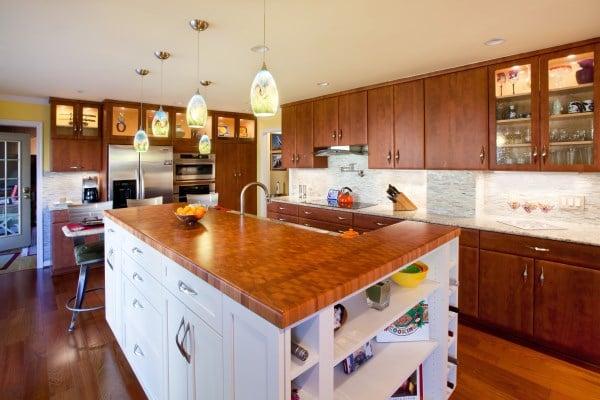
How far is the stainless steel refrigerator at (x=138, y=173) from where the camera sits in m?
4.66

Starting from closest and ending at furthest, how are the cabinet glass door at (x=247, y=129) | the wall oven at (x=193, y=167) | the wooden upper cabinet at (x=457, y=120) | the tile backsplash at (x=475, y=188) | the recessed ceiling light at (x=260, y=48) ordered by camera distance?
the recessed ceiling light at (x=260, y=48), the tile backsplash at (x=475, y=188), the wooden upper cabinet at (x=457, y=120), the wall oven at (x=193, y=167), the cabinet glass door at (x=247, y=129)

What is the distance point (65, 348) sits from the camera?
2.61 metres

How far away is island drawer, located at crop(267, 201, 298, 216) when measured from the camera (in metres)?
4.60

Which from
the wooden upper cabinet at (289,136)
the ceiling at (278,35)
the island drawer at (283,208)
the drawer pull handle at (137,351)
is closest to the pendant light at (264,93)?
the ceiling at (278,35)

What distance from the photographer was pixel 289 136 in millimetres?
5066

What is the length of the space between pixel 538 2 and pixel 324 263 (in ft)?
6.45

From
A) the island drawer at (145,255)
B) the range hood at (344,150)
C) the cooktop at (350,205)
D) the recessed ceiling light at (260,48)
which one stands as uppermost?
the recessed ceiling light at (260,48)

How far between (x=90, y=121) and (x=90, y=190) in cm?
97

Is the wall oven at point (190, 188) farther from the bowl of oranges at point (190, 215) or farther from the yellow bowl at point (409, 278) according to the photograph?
the yellow bowl at point (409, 278)

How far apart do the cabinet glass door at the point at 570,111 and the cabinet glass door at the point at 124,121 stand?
4.87 meters

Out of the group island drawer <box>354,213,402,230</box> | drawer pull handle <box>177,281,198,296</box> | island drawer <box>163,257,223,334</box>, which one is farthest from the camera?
island drawer <box>354,213,402,230</box>

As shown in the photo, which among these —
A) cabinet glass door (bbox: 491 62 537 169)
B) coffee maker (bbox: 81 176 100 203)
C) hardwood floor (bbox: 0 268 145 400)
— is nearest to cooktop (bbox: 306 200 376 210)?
cabinet glass door (bbox: 491 62 537 169)

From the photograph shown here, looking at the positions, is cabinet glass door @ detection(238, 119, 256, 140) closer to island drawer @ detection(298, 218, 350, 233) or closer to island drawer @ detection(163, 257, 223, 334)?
island drawer @ detection(298, 218, 350, 233)

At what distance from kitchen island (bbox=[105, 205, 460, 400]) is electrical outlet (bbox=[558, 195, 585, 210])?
166 cm
